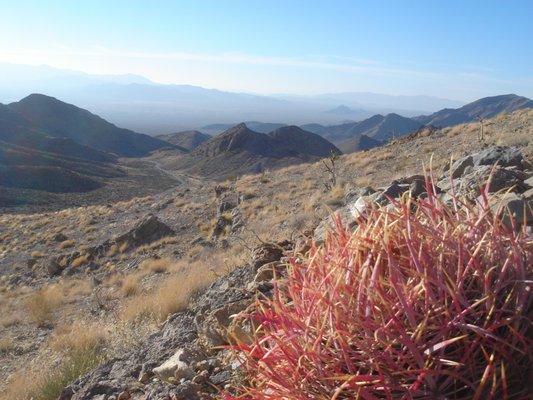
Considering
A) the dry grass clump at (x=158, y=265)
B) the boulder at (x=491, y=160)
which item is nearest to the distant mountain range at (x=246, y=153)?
the dry grass clump at (x=158, y=265)

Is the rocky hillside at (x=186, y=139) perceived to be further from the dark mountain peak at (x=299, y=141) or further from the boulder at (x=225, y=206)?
the boulder at (x=225, y=206)

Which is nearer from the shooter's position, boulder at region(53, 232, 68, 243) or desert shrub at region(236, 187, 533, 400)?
desert shrub at region(236, 187, 533, 400)

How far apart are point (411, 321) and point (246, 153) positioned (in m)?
97.2

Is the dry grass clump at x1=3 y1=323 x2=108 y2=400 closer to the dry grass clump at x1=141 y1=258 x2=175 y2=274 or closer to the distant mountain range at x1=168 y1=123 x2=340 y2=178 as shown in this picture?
the dry grass clump at x1=141 y1=258 x2=175 y2=274

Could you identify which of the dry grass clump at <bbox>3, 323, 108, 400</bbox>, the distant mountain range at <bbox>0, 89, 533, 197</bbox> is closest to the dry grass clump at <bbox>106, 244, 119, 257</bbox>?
the dry grass clump at <bbox>3, 323, 108, 400</bbox>

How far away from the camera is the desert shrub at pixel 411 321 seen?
6.25 ft

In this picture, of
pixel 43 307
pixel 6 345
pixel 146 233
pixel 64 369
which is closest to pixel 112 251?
pixel 146 233

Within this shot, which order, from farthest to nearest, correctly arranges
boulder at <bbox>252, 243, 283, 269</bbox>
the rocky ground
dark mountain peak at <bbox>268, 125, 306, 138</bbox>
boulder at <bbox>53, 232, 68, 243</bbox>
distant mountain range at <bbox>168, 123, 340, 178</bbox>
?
1. dark mountain peak at <bbox>268, 125, 306, 138</bbox>
2. distant mountain range at <bbox>168, 123, 340, 178</bbox>
3. boulder at <bbox>53, 232, 68, 243</bbox>
4. boulder at <bbox>252, 243, 283, 269</bbox>
5. the rocky ground

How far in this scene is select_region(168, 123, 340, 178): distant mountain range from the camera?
304 feet

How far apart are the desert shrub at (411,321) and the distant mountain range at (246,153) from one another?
280 ft

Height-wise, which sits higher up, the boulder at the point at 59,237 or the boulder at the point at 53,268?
the boulder at the point at 53,268

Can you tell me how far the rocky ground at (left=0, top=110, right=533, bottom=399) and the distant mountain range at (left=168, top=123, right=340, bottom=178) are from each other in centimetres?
6260

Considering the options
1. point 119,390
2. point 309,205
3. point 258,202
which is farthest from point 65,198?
point 119,390

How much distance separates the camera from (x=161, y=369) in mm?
3705
